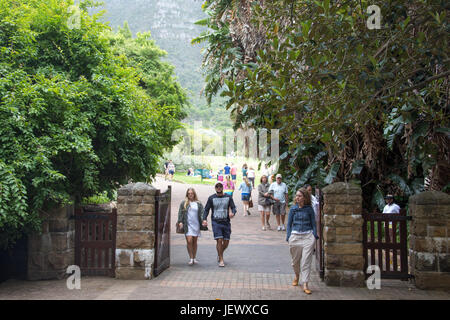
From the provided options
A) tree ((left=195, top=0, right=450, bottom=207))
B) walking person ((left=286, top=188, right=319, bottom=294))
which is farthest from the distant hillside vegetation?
tree ((left=195, top=0, right=450, bottom=207))

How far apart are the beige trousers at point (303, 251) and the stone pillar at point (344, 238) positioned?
534 millimetres

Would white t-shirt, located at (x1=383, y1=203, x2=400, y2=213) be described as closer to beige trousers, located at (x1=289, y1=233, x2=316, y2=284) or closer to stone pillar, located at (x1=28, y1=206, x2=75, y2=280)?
beige trousers, located at (x1=289, y1=233, x2=316, y2=284)

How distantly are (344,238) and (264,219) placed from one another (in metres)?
7.33

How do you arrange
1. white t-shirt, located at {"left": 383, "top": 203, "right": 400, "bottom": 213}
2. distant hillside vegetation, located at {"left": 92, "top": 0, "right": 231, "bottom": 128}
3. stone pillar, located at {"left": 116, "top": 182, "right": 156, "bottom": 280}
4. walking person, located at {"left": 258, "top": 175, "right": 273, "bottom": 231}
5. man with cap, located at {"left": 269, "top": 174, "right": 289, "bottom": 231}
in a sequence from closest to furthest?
1. stone pillar, located at {"left": 116, "top": 182, "right": 156, "bottom": 280}
2. white t-shirt, located at {"left": 383, "top": 203, "right": 400, "bottom": 213}
3. man with cap, located at {"left": 269, "top": 174, "right": 289, "bottom": 231}
4. walking person, located at {"left": 258, "top": 175, "right": 273, "bottom": 231}
5. distant hillside vegetation, located at {"left": 92, "top": 0, "right": 231, "bottom": 128}

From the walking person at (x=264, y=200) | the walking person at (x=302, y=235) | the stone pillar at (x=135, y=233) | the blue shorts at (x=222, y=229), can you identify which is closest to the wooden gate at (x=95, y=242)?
the stone pillar at (x=135, y=233)

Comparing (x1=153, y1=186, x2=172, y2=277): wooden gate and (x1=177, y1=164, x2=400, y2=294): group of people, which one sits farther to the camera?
(x1=153, y1=186, x2=172, y2=277): wooden gate

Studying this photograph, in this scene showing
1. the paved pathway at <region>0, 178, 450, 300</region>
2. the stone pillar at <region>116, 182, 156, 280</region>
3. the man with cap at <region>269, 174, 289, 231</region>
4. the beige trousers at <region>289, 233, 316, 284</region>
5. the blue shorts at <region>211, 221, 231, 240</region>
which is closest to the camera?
the paved pathway at <region>0, 178, 450, 300</region>

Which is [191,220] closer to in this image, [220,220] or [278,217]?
[220,220]

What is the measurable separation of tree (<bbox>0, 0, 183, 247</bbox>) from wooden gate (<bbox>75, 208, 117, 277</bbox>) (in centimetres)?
60

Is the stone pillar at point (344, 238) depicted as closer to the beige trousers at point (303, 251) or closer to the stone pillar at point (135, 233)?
the beige trousers at point (303, 251)

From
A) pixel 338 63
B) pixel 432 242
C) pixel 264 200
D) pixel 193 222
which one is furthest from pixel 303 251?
pixel 264 200

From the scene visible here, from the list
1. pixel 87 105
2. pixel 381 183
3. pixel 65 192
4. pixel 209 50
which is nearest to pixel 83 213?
pixel 65 192

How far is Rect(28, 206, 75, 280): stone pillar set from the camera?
8453mm

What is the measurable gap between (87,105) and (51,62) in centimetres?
161
